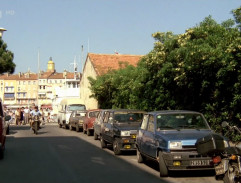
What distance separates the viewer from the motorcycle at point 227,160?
7262 mm

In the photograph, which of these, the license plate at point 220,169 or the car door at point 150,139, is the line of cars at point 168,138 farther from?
the license plate at point 220,169

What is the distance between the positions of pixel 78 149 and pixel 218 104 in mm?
5897

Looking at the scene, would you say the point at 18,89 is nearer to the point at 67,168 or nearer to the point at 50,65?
the point at 50,65

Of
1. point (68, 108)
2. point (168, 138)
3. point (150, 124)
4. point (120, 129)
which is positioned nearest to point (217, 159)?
point (168, 138)

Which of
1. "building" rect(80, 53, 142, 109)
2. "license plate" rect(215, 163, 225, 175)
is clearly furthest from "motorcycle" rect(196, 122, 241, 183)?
"building" rect(80, 53, 142, 109)

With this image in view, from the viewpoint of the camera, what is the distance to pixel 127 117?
15.2 metres

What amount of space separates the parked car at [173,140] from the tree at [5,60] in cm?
2336

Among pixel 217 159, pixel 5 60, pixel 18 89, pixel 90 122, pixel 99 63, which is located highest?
pixel 18 89

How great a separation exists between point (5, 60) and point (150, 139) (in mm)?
24778

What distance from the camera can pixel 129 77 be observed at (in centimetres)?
2675

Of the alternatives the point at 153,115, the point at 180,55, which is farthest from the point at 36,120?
the point at 153,115

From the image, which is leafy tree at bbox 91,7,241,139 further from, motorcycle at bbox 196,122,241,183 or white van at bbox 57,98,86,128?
white van at bbox 57,98,86,128

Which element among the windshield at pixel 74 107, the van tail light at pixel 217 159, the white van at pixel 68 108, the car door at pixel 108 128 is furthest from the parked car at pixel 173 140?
the windshield at pixel 74 107

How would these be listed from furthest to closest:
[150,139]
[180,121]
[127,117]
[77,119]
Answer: [77,119], [127,117], [180,121], [150,139]
